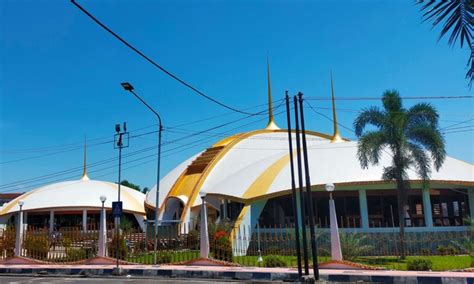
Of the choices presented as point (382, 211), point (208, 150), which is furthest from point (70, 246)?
point (208, 150)

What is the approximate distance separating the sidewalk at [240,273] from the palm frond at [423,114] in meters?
7.85

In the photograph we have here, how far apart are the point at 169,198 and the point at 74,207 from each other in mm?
12054

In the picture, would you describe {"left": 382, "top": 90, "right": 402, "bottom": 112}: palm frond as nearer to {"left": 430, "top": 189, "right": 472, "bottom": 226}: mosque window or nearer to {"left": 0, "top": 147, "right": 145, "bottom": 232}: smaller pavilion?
{"left": 430, "top": 189, "right": 472, "bottom": 226}: mosque window

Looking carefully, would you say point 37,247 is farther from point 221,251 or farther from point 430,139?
point 430,139

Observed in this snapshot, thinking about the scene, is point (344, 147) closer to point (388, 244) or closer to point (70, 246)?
point (388, 244)

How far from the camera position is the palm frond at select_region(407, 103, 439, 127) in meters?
19.0

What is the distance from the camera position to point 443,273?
13148 millimetres

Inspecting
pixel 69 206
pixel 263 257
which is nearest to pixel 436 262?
pixel 263 257

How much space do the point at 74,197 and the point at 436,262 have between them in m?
34.6

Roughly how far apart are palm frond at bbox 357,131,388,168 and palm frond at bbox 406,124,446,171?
126cm

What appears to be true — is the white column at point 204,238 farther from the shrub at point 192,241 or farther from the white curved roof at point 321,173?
the white curved roof at point 321,173

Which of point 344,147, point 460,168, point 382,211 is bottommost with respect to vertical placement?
point 382,211

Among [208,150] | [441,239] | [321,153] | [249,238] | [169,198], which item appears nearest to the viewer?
[441,239]

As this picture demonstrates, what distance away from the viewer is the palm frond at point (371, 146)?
745 inches
